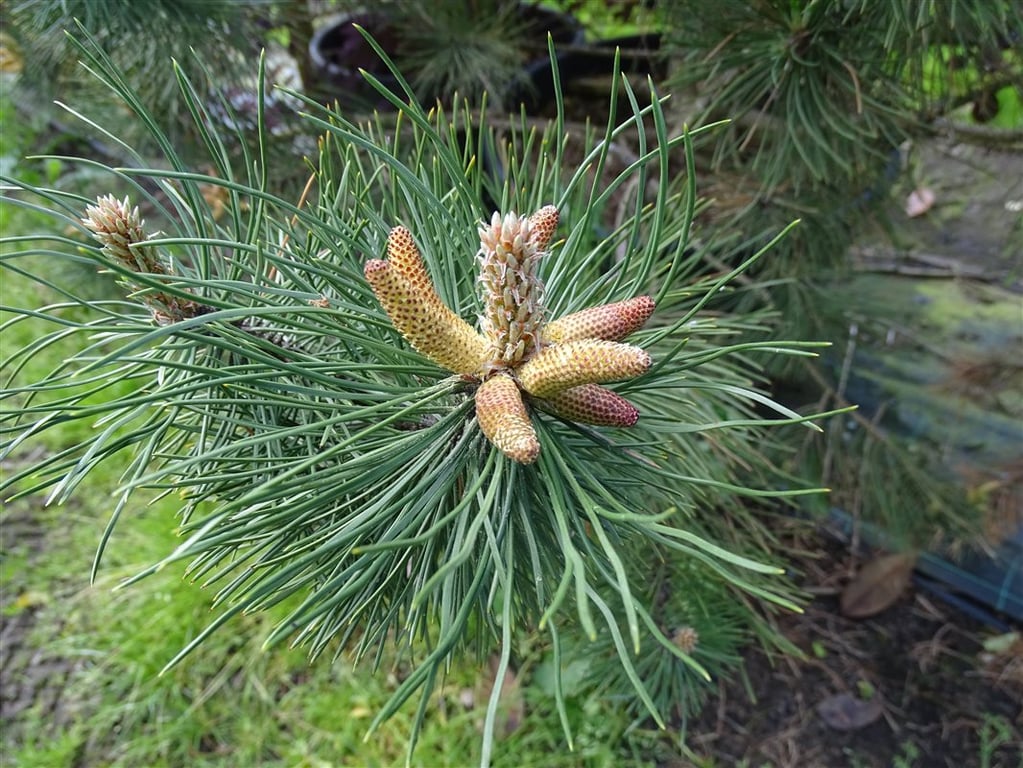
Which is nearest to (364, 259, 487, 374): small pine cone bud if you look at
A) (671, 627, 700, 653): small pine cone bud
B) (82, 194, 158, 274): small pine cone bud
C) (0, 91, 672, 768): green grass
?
(82, 194, 158, 274): small pine cone bud

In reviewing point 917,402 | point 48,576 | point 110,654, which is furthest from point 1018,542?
point 48,576

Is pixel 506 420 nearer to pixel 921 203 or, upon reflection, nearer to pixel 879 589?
pixel 879 589

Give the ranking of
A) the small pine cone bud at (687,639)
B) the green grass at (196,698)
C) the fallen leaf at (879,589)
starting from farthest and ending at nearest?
1. the fallen leaf at (879,589)
2. the green grass at (196,698)
3. the small pine cone bud at (687,639)

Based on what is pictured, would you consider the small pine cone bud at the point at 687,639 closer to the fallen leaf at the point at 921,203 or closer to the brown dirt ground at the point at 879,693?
the brown dirt ground at the point at 879,693

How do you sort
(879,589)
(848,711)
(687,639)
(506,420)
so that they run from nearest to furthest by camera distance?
(506,420)
(687,639)
(848,711)
(879,589)

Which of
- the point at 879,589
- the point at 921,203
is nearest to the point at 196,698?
the point at 879,589

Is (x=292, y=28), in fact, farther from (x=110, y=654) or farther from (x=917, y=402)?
(x=917, y=402)

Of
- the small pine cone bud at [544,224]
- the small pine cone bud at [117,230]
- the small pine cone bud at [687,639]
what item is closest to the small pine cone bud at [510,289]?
the small pine cone bud at [544,224]
